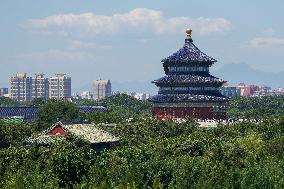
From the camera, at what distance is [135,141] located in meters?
74.1

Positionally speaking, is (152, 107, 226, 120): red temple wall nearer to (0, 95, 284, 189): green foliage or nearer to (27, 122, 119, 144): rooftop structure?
(0, 95, 284, 189): green foliage

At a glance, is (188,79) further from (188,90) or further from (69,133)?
(69,133)

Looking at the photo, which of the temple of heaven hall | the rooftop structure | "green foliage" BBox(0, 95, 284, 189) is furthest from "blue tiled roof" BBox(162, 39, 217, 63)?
the rooftop structure

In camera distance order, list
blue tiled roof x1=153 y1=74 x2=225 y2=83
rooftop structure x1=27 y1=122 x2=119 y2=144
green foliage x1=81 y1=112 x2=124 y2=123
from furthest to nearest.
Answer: green foliage x1=81 y1=112 x2=124 y2=123 < blue tiled roof x1=153 y1=74 x2=225 y2=83 < rooftop structure x1=27 y1=122 x2=119 y2=144

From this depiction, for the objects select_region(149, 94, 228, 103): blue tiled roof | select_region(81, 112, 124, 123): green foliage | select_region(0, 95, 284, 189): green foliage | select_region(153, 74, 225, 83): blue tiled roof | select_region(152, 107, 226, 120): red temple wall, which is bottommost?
select_region(0, 95, 284, 189): green foliage

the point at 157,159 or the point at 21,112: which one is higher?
the point at 21,112

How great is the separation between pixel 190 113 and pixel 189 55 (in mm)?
7634

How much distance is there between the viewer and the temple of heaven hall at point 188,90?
90688mm

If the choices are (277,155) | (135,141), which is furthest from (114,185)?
(135,141)

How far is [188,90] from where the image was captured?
302 ft

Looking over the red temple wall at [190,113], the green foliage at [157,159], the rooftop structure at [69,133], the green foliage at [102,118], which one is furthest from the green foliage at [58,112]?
the rooftop structure at [69,133]

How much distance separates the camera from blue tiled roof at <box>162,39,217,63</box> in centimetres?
9312

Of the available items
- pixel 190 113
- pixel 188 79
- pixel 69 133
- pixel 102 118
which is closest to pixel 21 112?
pixel 102 118

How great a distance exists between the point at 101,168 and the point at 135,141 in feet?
66.9
